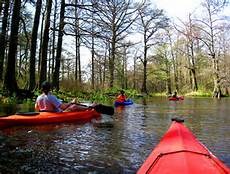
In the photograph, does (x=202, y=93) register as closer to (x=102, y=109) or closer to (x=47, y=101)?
(x=102, y=109)

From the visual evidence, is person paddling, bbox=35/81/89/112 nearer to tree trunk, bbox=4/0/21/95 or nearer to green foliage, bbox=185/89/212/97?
tree trunk, bbox=4/0/21/95

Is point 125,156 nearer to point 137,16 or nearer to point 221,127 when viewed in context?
point 221,127

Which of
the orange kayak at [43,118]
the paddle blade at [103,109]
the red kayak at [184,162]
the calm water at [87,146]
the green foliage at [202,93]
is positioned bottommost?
the calm water at [87,146]

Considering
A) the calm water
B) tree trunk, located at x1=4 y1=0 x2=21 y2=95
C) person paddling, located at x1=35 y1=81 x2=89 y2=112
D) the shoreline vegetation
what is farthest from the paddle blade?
tree trunk, located at x1=4 y1=0 x2=21 y2=95

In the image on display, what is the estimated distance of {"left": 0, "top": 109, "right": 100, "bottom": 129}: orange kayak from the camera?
9847mm

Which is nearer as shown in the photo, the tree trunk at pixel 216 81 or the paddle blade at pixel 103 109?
the paddle blade at pixel 103 109

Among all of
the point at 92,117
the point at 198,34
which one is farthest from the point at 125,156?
the point at 198,34

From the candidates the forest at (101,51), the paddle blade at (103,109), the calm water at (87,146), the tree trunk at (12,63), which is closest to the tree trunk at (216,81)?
the forest at (101,51)

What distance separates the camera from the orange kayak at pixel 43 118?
9847 mm

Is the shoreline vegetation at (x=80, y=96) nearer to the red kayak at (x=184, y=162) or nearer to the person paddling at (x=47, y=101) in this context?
the person paddling at (x=47, y=101)

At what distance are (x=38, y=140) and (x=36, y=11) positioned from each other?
1150 cm

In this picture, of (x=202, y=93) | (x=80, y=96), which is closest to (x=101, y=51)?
(x=80, y=96)

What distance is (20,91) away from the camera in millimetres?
15945

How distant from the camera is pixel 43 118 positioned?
10695 mm
